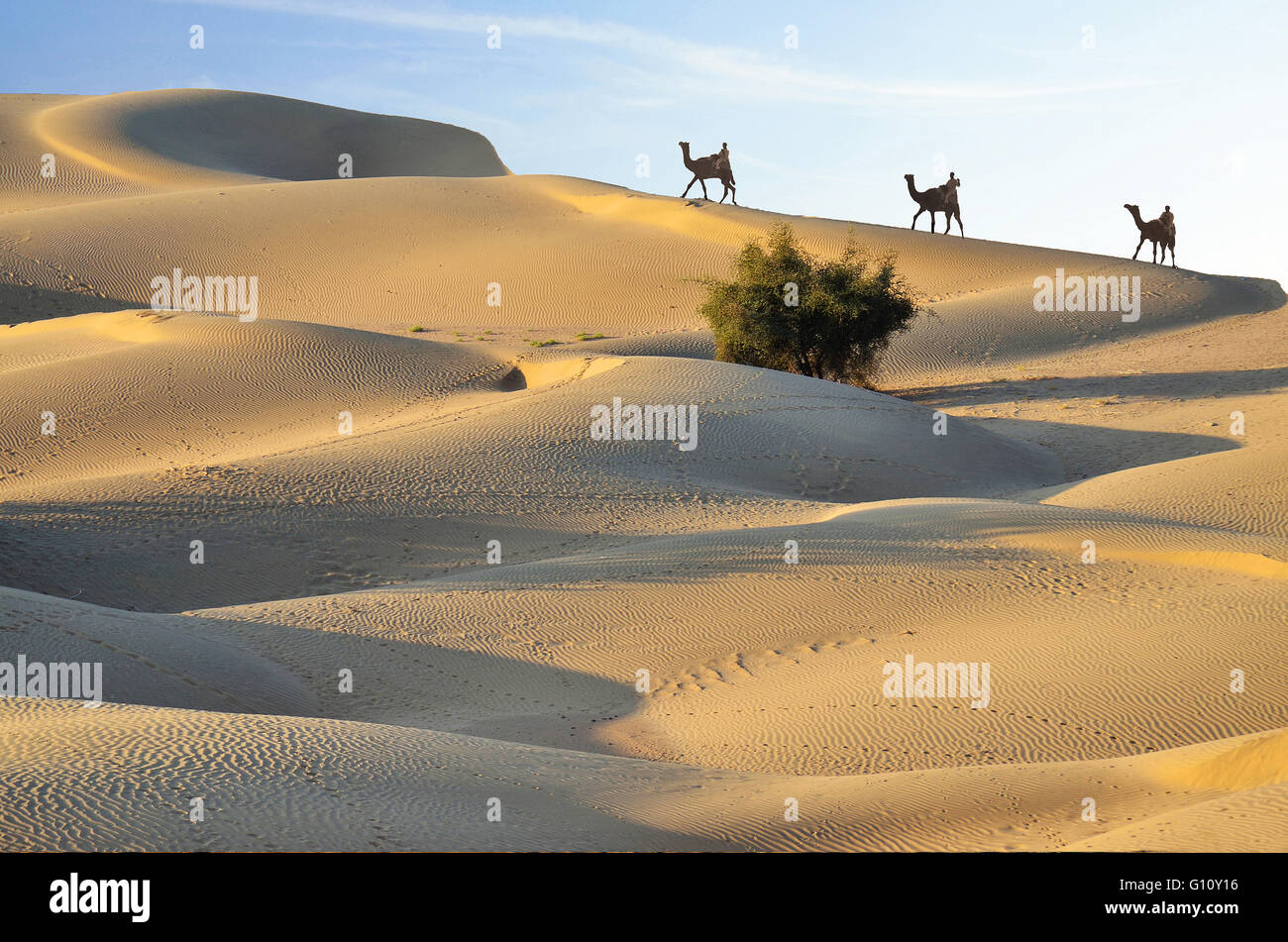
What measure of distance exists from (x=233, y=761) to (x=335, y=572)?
7907 millimetres

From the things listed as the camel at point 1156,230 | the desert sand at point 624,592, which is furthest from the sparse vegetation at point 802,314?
the camel at point 1156,230

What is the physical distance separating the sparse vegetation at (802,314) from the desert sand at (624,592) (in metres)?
2.00

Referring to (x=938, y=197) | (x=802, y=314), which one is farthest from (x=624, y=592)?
(x=938, y=197)

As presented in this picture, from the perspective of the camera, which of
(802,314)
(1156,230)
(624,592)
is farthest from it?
(1156,230)

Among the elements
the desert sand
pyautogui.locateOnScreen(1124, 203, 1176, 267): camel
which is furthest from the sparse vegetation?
pyautogui.locateOnScreen(1124, 203, 1176, 267): camel

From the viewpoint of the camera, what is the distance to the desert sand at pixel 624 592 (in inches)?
226

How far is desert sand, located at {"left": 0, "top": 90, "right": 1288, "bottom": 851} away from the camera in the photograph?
5.74m

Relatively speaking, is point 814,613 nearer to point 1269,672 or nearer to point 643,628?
point 643,628

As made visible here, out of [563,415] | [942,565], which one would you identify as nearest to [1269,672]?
[942,565]

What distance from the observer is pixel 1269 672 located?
8773mm

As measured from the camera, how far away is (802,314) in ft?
84.4

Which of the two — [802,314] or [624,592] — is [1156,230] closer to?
[802,314]

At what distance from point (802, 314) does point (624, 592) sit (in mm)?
15803

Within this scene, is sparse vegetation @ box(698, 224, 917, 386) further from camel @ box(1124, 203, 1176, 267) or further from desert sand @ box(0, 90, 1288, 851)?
camel @ box(1124, 203, 1176, 267)
